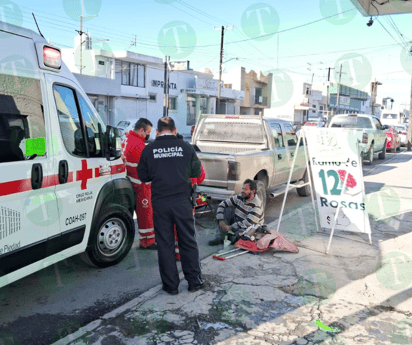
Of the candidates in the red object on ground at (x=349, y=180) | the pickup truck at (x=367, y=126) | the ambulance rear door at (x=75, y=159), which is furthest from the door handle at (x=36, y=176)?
the pickup truck at (x=367, y=126)

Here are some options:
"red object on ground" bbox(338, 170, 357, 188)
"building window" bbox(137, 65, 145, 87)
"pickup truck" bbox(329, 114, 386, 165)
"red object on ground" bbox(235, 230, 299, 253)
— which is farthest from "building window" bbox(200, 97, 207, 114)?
"red object on ground" bbox(235, 230, 299, 253)

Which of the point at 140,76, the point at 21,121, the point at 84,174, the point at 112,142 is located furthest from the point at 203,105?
the point at 21,121

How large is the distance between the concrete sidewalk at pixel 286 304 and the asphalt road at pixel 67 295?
0.24 metres

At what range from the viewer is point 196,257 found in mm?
4398

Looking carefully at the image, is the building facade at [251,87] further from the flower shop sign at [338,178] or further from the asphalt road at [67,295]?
the asphalt road at [67,295]

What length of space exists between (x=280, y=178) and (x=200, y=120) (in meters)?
2.17

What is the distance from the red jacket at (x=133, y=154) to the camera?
5.64 m

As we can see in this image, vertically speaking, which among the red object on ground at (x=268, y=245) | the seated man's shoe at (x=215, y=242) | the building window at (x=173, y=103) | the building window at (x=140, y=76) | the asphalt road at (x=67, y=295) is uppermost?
the building window at (x=140, y=76)

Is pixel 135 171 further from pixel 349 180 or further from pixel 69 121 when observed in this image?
pixel 349 180

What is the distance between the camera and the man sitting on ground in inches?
232

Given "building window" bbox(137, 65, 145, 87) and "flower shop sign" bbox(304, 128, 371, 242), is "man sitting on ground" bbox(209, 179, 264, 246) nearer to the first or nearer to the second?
"flower shop sign" bbox(304, 128, 371, 242)

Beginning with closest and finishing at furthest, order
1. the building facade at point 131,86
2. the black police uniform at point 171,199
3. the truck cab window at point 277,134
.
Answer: the black police uniform at point 171,199 → the truck cab window at point 277,134 → the building facade at point 131,86

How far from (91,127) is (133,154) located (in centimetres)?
109

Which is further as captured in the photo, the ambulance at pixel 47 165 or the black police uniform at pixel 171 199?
the black police uniform at pixel 171 199
